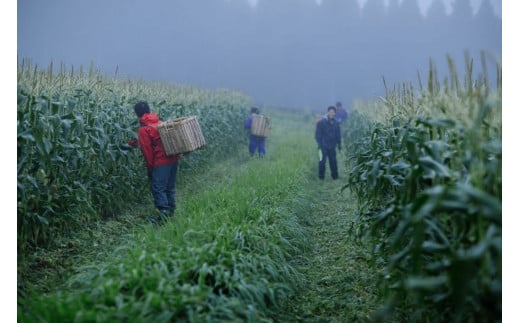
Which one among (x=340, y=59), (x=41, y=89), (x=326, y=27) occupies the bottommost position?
(x=41, y=89)

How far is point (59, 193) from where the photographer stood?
5363 millimetres

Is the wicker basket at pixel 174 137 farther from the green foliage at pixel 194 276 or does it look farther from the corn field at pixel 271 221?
the green foliage at pixel 194 276

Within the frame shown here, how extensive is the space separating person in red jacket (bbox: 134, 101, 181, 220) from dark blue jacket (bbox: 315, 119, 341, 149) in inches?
212

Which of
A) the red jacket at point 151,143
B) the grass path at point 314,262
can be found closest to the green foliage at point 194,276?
the grass path at point 314,262

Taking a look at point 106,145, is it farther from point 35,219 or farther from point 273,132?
point 273,132

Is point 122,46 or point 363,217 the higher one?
point 122,46

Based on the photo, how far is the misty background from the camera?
51875mm

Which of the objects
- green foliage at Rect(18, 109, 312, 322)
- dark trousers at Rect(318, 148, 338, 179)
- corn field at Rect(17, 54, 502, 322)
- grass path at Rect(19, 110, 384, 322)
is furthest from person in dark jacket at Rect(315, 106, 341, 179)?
green foliage at Rect(18, 109, 312, 322)

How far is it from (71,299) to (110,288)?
0.25 metres

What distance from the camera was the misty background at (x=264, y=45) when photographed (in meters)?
51.9

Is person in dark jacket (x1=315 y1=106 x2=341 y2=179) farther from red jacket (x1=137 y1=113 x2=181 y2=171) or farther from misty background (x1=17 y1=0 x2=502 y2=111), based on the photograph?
misty background (x1=17 y1=0 x2=502 y2=111)

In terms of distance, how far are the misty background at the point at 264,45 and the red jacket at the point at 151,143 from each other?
43.9 metres
